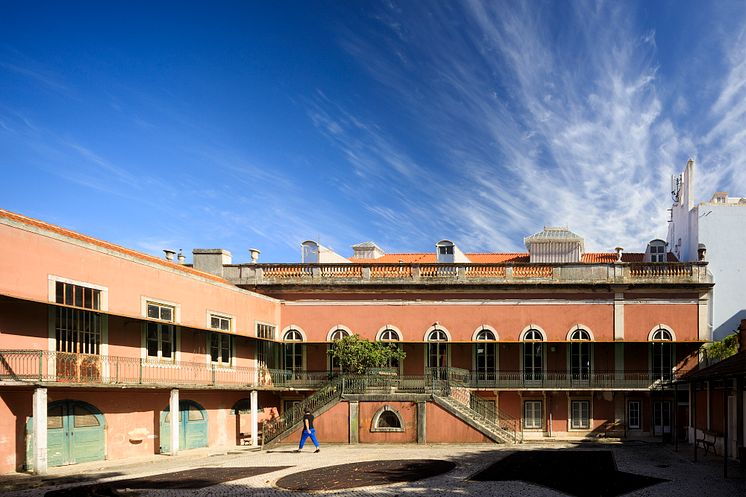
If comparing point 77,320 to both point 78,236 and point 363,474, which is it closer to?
point 78,236

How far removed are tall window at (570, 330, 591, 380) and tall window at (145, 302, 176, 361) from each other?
610 inches

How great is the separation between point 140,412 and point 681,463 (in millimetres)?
14924

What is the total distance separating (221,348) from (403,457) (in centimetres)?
811

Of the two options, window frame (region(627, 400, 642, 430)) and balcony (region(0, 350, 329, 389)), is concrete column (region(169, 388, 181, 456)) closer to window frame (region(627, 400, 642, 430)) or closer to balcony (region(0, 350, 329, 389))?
balcony (region(0, 350, 329, 389))

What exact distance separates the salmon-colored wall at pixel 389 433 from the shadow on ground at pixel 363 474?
17.4ft

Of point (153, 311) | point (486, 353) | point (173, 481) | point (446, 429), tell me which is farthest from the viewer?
point (486, 353)

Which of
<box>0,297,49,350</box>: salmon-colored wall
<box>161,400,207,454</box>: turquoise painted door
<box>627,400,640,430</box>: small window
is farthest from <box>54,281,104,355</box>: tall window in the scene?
<box>627,400,640,430</box>: small window

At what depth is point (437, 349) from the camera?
29.4 m

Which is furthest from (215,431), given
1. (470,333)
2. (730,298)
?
(730,298)

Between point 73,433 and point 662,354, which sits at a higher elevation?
point 662,354

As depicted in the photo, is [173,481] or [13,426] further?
[13,426]

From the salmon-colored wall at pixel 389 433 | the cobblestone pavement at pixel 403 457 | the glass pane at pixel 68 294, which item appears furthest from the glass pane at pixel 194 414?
the glass pane at pixel 68 294

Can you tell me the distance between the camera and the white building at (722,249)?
105ft

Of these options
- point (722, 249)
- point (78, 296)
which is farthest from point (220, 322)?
point (722, 249)
